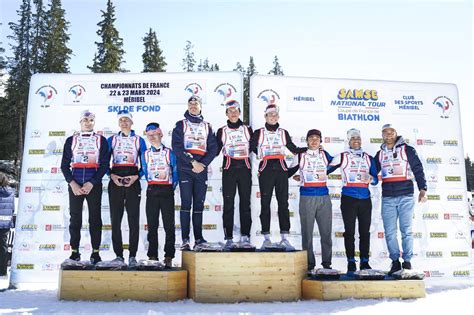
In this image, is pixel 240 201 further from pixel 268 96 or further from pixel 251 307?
pixel 268 96

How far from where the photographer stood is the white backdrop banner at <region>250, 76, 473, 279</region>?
627 centimetres

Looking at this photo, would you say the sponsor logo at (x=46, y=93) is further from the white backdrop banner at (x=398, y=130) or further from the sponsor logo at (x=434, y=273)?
the sponsor logo at (x=434, y=273)

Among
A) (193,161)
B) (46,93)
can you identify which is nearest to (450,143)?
(193,161)

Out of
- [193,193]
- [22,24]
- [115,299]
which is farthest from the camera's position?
[22,24]

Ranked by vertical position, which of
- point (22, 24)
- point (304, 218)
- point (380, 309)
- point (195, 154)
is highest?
point (22, 24)

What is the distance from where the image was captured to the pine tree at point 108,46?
24.4 m

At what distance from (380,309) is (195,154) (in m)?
2.83

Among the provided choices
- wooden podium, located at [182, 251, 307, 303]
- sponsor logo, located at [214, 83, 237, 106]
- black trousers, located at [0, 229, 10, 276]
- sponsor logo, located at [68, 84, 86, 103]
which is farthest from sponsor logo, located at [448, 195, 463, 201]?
black trousers, located at [0, 229, 10, 276]

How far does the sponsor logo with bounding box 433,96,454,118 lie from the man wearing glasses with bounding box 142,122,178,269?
15.4ft

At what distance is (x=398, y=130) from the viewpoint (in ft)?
21.5

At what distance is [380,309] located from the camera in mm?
4082

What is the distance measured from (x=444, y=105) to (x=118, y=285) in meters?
5.97

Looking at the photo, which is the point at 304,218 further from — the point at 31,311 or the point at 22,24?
the point at 22,24

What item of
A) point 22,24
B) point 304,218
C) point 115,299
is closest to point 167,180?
point 115,299
